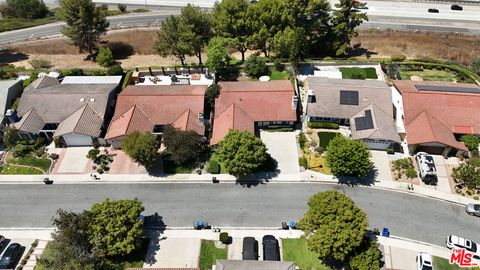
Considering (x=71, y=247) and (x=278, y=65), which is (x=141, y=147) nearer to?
(x=71, y=247)

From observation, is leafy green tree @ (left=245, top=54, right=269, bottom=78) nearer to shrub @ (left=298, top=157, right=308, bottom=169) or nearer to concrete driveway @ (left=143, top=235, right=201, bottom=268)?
shrub @ (left=298, top=157, right=308, bottom=169)

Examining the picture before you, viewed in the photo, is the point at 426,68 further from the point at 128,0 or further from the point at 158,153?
the point at 128,0

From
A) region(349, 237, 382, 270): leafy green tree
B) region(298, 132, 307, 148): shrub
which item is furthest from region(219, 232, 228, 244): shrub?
region(298, 132, 307, 148): shrub

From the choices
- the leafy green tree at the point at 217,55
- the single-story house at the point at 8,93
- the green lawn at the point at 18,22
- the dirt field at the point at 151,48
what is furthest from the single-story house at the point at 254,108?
the green lawn at the point at 18,22

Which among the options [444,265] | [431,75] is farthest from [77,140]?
[431,75]

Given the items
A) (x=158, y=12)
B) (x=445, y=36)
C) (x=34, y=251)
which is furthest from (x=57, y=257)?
(x=445, y=36)
